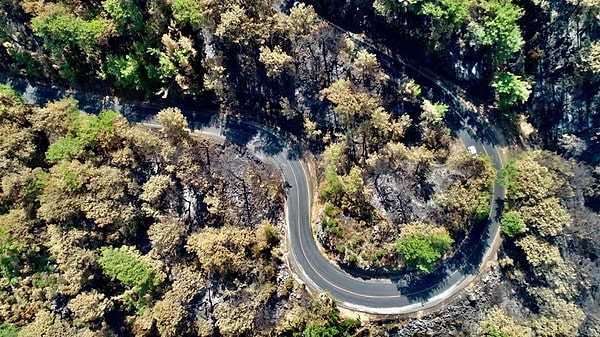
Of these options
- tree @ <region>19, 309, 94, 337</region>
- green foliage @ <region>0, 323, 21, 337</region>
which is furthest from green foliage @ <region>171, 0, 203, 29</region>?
green foliage @ <region>0, 323, 21, 337</region>

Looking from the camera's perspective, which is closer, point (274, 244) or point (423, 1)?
point (423, 1)

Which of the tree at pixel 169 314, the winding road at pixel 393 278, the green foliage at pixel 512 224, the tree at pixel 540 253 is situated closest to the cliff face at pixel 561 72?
the winding road at pixel 393 278

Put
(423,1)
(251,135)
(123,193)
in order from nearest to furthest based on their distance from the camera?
(423,1) < (123,193) < (251,135)

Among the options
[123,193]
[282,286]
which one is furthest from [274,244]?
[123,193]

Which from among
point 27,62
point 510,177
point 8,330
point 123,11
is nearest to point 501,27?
point 510,177

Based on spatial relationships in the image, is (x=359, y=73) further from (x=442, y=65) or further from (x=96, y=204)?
(x=96, y=204)

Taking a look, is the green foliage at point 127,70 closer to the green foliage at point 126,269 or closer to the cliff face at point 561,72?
the green foliage at point 126,269
